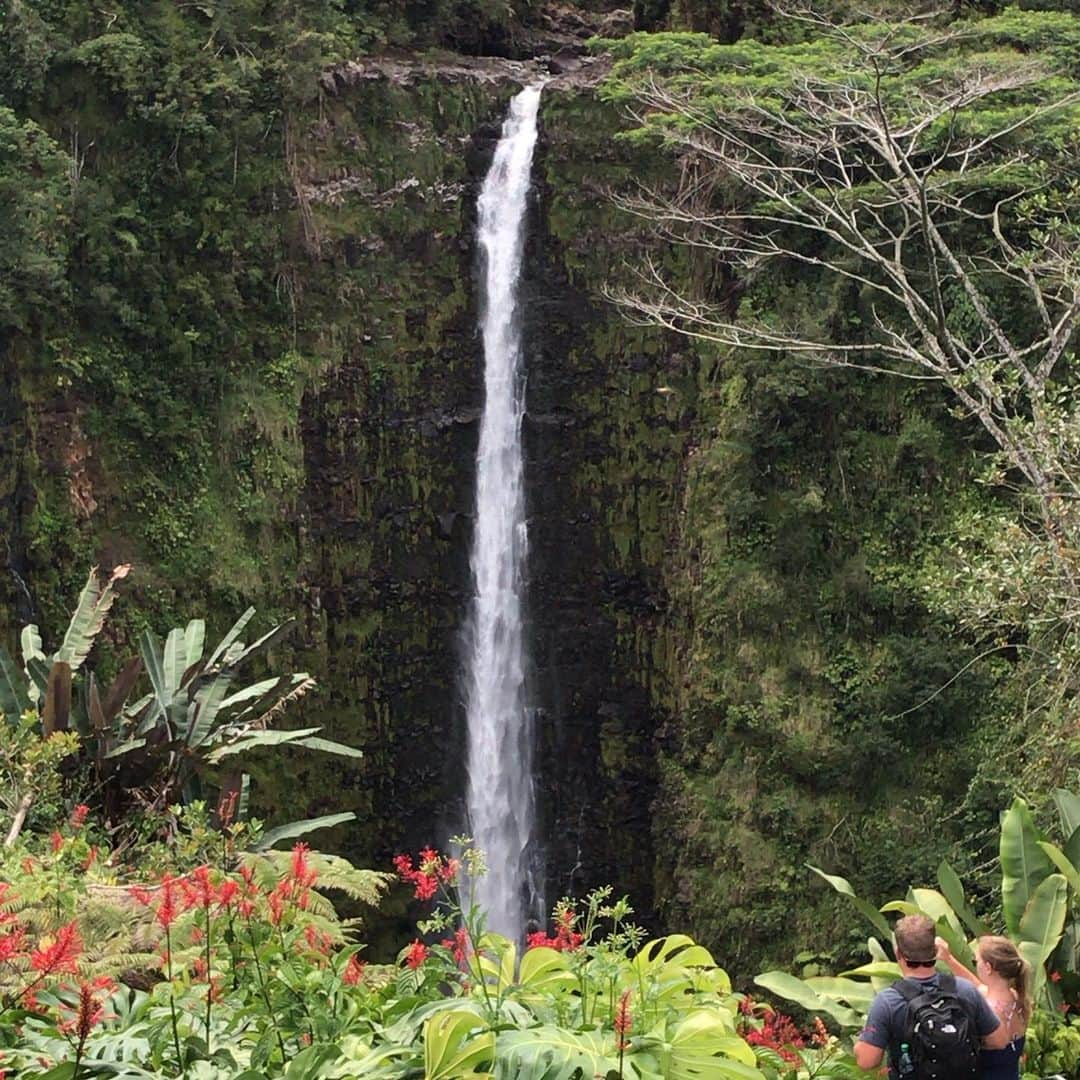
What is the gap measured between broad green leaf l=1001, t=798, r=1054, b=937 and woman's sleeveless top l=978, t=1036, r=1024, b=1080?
1710 millimetres

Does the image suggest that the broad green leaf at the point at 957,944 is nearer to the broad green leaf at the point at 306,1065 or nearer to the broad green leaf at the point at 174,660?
the broad green leaf at the point at 306,1065

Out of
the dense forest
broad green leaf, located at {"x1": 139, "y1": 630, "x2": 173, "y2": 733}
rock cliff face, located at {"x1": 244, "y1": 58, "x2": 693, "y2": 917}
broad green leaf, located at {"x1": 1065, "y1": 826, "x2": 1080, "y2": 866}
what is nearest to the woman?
broad green leaf, located at {"x1": 1065, "y1": 826, "x2": 1080, "y2": 866}

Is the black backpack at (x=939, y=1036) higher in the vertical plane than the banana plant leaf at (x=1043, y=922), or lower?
higher

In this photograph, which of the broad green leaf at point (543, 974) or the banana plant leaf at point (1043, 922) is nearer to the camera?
the broad green leaf at point (543, 974)

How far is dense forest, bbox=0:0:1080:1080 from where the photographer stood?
12828 mm

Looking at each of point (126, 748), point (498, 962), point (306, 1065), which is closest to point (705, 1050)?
point (498, 962)

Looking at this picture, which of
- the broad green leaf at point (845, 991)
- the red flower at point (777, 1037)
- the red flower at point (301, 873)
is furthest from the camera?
the broad green leaf at point (845, 991)

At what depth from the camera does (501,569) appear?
48.6ft

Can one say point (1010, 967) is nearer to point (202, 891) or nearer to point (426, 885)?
point (426, 885)

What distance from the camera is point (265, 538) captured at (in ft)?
48.3

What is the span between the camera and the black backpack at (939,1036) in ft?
12.9

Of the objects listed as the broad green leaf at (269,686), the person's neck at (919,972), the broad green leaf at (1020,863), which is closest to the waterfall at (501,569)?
the broad green leaf at (269,686)

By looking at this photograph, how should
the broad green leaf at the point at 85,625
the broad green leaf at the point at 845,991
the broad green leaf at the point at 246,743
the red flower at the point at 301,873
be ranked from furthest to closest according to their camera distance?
1. the broad green leaf at the point at 85,625
2. the broad green leaf at the point at 246,743
3. the broad green leaf at the point at 845,991
4. the red flower at the point at 301,873

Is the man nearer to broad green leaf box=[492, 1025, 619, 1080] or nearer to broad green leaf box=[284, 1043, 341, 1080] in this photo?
broad green leaf box=[492, 1025, 619, 1080]
